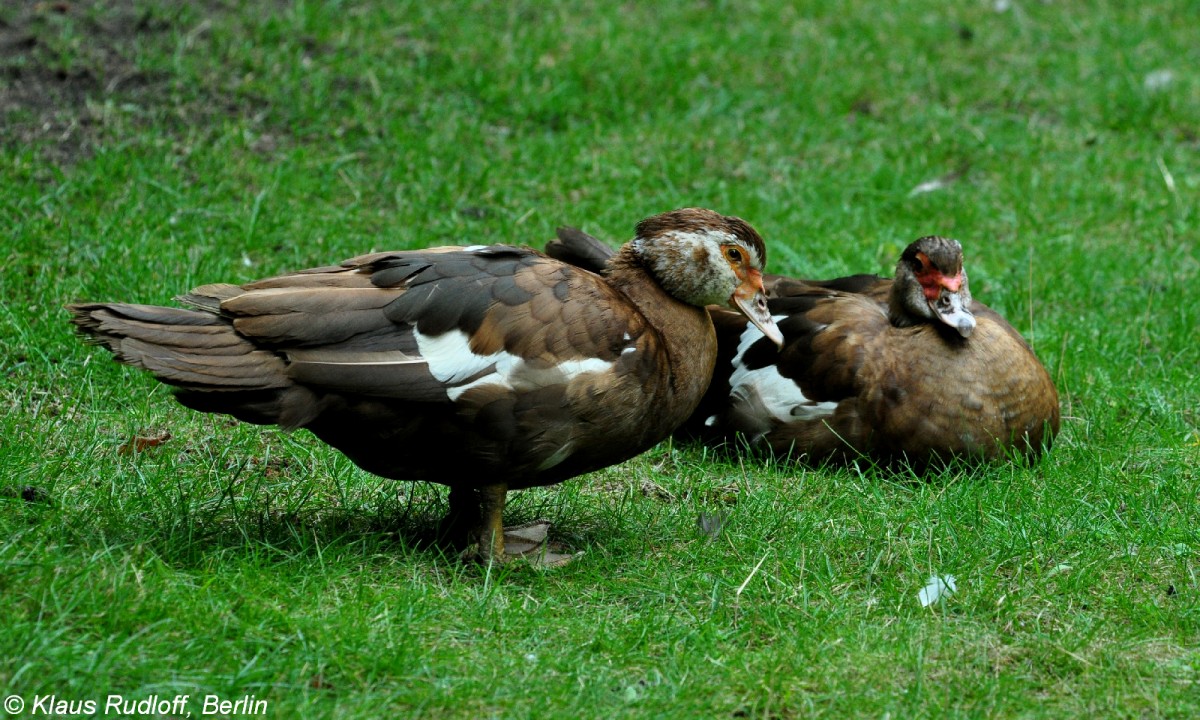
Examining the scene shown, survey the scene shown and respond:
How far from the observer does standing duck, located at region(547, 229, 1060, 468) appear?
19.0 ft

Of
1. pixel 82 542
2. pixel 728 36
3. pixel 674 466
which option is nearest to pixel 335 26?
pixel 728 36

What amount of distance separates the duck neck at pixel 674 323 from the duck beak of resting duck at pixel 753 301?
14 centimetres

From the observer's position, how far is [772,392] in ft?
20.2

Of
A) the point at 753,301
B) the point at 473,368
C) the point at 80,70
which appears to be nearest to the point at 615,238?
the point at 753,301

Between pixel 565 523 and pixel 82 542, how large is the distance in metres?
1.76

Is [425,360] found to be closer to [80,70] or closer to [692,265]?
[692,265]

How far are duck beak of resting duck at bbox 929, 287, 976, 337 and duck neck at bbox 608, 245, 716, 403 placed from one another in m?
1.45

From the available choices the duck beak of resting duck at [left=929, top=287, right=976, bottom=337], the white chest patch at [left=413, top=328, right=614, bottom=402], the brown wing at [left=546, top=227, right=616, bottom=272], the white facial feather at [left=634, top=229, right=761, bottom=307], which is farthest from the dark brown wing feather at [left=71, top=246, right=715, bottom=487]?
the duck beak of resting duck at [left=929, top=287, right=976, bottom=337]

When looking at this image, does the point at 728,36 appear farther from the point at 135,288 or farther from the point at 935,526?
the point at 935,526

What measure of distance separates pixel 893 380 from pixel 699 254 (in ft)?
4.74

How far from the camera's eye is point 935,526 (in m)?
5.02

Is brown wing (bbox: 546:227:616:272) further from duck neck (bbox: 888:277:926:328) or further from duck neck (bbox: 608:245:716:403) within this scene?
duck neck (bbox: 888:277:926:328)

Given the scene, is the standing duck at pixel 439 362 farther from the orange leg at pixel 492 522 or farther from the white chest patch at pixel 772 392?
the white chest patch at pixel 772 392

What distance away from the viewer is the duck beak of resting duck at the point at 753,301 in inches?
197
